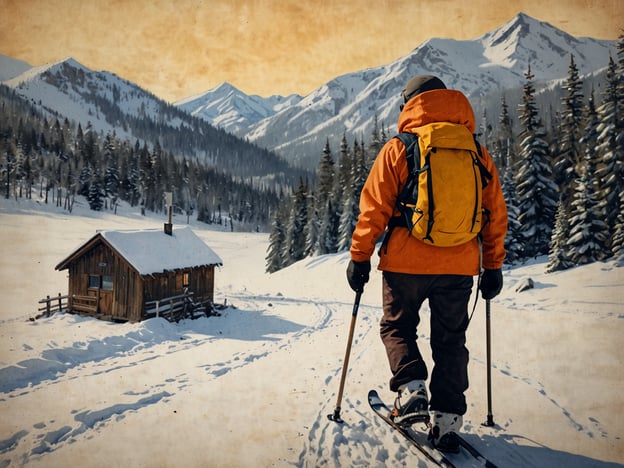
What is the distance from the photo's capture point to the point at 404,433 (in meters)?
2.92

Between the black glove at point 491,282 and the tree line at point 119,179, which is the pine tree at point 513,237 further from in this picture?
the tree line at point 119,179

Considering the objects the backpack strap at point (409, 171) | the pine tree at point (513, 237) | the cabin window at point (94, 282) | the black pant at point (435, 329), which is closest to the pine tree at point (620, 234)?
the black pant at point (435, 329)

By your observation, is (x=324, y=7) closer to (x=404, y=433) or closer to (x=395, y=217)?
(x=395, y=217)

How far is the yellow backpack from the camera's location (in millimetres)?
2678

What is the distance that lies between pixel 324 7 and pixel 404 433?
16.5ft

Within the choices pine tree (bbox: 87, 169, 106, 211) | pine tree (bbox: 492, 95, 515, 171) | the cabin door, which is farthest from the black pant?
pine tree (bbox: 87, 169, 106, 211)

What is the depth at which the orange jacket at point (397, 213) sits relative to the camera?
9.39ft

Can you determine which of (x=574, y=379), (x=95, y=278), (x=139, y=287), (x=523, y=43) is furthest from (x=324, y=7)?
(x=95, y=278)

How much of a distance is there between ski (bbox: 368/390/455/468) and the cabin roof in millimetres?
16046

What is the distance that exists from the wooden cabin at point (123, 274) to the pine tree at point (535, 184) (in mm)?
23056

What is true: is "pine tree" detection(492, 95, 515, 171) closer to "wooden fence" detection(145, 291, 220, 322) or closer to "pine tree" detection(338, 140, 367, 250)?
"pine tree" detection(338, 140, 367, 250)

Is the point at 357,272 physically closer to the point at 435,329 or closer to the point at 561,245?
the point at 435,329

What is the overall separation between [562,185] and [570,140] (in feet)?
16.5

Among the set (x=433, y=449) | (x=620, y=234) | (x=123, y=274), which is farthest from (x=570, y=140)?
(x=123, y=274)
